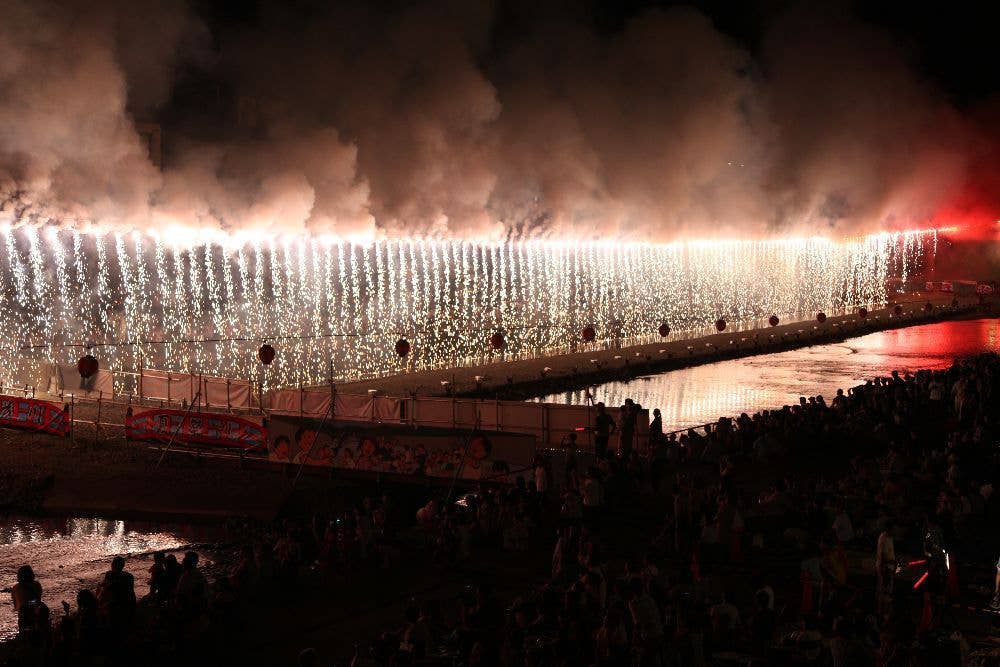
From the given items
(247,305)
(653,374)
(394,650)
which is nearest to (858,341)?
(653,374)

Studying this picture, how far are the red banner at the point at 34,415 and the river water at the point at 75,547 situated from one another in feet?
13.7

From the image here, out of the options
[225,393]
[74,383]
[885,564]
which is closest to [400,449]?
[225,393]

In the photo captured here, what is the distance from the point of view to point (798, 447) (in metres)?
16.1

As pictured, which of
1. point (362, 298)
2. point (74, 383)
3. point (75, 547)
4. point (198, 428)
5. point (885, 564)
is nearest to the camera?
point (885, 564)

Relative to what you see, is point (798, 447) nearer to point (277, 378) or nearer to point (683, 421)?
point (683, 421)

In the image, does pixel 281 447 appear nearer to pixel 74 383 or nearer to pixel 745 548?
pixel 745 548

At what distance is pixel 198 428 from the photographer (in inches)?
688

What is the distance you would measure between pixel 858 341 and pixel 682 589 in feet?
128

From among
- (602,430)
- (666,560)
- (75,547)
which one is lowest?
(75,547)

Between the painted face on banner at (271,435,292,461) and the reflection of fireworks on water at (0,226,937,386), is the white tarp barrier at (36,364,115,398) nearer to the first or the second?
the reflection of fireworks on water at (0,226,937,386)

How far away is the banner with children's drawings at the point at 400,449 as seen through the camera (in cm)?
1462

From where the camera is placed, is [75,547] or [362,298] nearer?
[75,547]

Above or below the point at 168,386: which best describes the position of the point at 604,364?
above

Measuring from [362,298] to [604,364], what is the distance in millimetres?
38928
